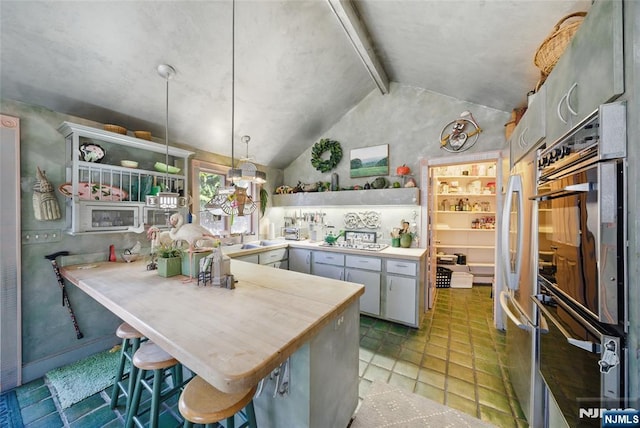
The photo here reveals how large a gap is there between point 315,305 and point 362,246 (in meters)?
2.29

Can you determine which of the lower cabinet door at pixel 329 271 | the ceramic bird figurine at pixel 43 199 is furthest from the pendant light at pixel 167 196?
the lower cabinet door at pixel 329 271

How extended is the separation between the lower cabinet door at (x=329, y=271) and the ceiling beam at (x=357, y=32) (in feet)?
8.89

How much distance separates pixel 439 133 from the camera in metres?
3.31

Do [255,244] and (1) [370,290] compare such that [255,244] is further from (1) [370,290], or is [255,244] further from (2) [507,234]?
(2) [507,234]

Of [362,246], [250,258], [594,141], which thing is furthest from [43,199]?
[594,141]

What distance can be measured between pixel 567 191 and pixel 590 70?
465mm

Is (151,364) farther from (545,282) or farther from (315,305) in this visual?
(545,282)

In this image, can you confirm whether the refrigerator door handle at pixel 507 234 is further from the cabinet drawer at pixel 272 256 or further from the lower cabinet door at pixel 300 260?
the cabinet drawer at pixel 272 256

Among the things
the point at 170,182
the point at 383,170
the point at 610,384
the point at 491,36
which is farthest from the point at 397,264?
the point at 170,182

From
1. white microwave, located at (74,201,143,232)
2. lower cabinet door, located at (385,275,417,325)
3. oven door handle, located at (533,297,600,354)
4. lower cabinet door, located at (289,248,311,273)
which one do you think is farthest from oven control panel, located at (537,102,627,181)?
white microwave, located at (74,201,143,232)

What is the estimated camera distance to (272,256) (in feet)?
11.7

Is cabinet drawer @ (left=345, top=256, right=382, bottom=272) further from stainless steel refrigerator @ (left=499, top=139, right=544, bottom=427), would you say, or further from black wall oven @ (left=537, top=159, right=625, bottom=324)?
black wall oven @ (left=537, top=159, right=625, bottom=324)

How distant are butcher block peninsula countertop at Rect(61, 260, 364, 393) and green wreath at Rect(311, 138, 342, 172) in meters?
2.63

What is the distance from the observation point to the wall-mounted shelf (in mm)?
3285
